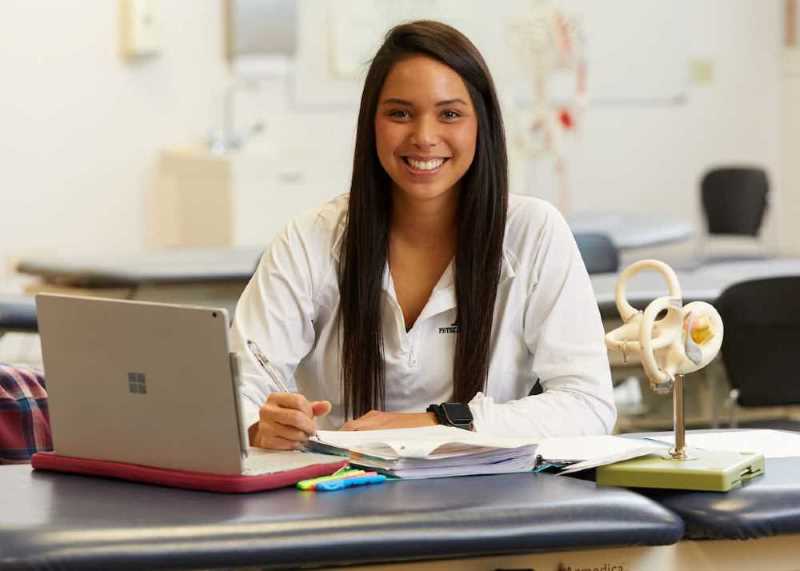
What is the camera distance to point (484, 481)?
190 cm

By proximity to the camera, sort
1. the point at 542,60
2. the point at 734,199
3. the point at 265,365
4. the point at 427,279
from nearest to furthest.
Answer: the point at 265,365, the point at 427,279, the point at 542,60, the point at 734,199

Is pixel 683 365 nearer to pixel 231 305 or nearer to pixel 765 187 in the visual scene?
pixel 231 305

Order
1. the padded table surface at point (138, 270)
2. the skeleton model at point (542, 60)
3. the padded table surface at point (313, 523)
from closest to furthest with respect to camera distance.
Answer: the padded table surface at point (313, 523), the padded table surface at point (138, 270), the skeleton model at point (542, 60)

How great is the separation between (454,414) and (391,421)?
102 millimetres

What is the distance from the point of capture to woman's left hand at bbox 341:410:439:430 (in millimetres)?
2213

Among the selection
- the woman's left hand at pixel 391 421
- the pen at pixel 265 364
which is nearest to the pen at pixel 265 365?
the pen at pixel 265 364

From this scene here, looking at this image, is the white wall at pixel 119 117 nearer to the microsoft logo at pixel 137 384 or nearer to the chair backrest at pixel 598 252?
the chair backrest at pixel 598 252

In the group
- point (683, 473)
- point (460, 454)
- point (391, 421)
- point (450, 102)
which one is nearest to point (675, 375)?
point (683, 473)

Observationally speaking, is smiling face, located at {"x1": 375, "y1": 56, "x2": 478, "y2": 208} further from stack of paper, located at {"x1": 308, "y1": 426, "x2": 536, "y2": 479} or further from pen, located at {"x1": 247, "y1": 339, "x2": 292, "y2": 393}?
stack of paper, located at {"x1": 308, "y1": 426, "x2": 536, "y2": 479}

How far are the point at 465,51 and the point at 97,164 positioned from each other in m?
5.46

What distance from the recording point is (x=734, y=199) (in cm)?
842

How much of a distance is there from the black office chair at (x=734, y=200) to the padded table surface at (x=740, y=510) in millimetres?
6570

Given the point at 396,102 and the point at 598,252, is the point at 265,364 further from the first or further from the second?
the point at 598,252

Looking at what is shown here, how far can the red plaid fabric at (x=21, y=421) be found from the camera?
8.22 feet
